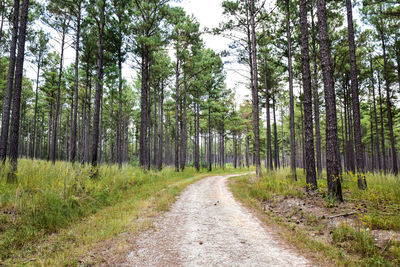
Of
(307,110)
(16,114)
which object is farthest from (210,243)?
(16,114)

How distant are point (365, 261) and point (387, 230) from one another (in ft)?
4.98

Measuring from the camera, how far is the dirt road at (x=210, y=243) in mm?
3297

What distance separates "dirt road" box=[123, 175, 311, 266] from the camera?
3297 mm

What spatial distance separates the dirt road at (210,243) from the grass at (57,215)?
833 mm

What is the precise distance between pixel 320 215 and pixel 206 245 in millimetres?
3758

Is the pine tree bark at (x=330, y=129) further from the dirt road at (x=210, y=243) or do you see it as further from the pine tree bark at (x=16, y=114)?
the pine tree bark at (x=16, y=114)

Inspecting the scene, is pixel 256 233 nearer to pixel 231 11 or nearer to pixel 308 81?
pixel 308 81

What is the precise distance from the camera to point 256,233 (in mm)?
4734

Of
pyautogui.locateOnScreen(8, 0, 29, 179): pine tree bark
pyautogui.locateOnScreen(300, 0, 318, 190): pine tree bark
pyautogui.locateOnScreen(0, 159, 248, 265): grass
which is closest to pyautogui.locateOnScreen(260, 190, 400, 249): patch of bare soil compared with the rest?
pyautogui.locateOnScreen(300, 0, 318, 190): pine tree bark

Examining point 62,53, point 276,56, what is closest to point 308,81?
point 276,56

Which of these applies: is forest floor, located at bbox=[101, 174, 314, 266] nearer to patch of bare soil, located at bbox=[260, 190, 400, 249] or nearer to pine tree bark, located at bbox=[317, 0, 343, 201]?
patch of bare soil, located at bbox=[260, 190, 400, 249]

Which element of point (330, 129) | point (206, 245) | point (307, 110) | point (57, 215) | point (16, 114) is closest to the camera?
point (206, 245)

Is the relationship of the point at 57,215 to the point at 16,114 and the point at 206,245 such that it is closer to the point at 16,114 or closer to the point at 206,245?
the point at 206,245

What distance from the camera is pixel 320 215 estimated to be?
5598 millimetres
